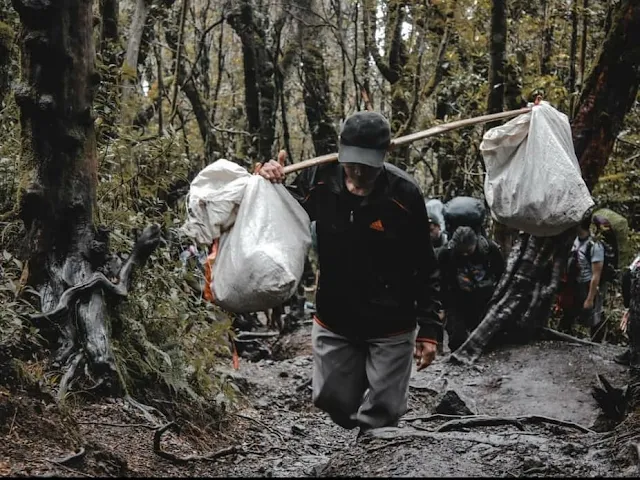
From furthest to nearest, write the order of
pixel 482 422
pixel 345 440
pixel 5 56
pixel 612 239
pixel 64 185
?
pixel 612 239 < pixel 5 56 < pixel 345 440 < pixel 482 422 < pixel 64 185

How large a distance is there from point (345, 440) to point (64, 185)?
127 inches

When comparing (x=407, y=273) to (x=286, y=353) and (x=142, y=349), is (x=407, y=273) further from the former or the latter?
(x=286, y=353)

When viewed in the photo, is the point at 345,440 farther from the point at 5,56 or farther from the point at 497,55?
the point at 497,55

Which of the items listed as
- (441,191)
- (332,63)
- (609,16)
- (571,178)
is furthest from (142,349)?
(332,63)

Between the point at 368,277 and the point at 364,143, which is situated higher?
the point at 364,143

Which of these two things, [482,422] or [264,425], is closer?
A: [482,422]

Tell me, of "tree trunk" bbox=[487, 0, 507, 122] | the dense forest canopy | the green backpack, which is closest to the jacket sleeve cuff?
the dense forest canopy

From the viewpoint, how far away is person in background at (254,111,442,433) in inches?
201

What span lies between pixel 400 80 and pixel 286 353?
22.6ft

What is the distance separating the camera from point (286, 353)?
13.1 metres

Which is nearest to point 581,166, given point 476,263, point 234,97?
point 476,263

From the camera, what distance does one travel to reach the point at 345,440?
758 cm

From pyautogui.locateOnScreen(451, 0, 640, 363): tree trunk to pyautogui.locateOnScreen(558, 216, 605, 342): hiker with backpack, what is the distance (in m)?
1.51

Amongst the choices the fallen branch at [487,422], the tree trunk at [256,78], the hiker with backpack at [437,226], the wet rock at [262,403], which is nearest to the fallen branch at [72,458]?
the fallen branch at [487,422]
